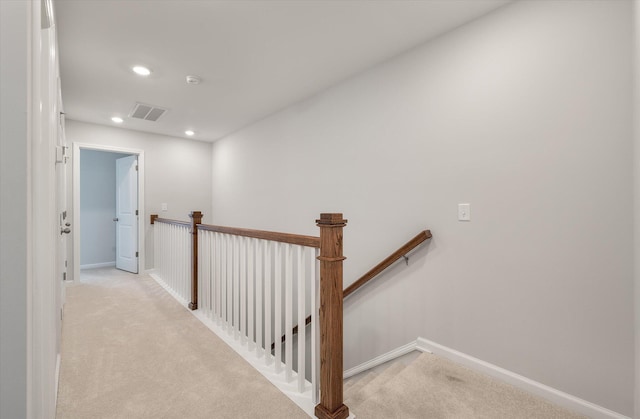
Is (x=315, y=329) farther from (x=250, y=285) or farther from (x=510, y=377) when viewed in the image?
(x=510, y=377)

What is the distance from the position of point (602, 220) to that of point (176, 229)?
3.68m

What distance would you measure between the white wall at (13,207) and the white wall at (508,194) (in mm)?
2118

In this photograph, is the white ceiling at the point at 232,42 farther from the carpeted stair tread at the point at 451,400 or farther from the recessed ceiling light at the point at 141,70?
the carpeted stair tread at the point at 451,400

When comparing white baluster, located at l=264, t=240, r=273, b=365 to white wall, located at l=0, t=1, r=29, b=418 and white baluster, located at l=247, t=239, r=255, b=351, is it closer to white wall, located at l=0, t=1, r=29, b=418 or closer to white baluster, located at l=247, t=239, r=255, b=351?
white baluster, located at l=247, t=239, r=255, b=351

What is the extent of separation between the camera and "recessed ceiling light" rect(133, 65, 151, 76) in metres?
2.61

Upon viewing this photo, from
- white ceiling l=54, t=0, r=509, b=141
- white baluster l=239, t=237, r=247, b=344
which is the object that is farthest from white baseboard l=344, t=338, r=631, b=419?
white ceiling l=54, t=0, r=509, b=141

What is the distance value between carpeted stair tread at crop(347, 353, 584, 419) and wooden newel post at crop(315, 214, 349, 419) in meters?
0.20

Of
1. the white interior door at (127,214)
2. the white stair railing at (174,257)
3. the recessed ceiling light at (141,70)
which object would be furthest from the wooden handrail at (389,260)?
the white interior door at (127,214)

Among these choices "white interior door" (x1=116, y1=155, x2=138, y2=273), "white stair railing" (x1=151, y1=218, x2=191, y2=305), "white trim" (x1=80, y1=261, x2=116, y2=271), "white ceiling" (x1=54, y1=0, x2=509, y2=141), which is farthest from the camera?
"white trim" (x1=80, y1=261, x2=116, y2=271)

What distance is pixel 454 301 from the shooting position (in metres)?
2.04

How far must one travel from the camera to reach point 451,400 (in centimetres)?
161

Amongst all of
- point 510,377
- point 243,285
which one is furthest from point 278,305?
point 510,377

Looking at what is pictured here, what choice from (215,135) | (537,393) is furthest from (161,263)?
(537,393)

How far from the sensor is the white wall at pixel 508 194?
1.49 metres
